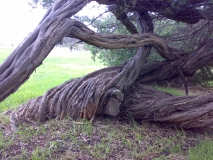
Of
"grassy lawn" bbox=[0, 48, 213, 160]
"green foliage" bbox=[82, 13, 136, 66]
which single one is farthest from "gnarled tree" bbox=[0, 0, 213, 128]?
"green foliage" bbox=[82, 13, 136, 66]

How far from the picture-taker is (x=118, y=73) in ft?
17.0

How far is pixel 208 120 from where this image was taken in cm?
454

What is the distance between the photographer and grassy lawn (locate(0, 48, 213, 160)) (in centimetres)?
372

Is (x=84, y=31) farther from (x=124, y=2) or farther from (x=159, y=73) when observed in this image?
(x=159, y=73)

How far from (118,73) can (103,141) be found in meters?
1.46

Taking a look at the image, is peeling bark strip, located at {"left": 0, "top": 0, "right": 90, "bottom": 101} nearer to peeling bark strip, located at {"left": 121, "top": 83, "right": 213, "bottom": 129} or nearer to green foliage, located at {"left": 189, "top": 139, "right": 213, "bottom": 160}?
peeling bark strip, located at {"left": 121, "top": 83, "right": 213, "bottom": 129}

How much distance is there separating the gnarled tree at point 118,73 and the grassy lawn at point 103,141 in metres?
0.17

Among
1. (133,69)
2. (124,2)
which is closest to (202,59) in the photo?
(133,69)

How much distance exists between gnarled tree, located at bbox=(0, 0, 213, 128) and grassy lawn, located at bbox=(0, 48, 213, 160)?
0.17m

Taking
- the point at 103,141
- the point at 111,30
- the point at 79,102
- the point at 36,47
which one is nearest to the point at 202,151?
the point at 103,141

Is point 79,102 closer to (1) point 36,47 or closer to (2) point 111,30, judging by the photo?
(1) point 36,47

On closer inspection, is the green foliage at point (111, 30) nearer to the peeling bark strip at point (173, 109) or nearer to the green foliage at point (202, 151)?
the peeling bark strip at point (173, 109)

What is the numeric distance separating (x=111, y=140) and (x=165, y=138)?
83cm

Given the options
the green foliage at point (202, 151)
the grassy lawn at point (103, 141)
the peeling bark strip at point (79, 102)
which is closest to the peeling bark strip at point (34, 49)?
the grassy lawn at point (103, 141)
